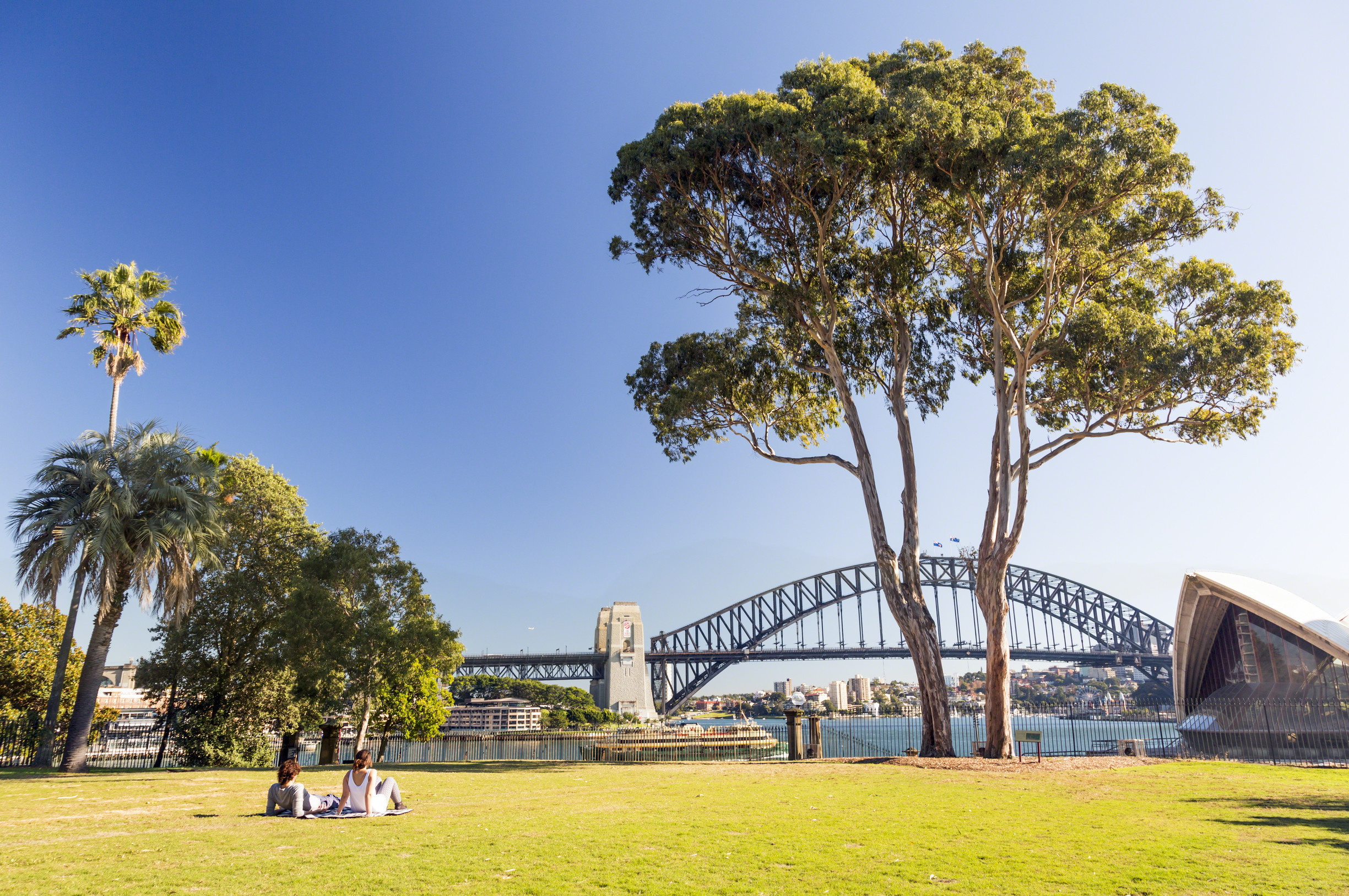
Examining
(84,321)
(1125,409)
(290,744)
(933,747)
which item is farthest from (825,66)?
(290,744)

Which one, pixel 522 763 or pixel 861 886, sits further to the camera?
pixel 522 763

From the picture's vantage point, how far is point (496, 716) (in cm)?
9862

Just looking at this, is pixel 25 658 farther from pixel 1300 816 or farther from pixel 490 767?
pixel 1300 816

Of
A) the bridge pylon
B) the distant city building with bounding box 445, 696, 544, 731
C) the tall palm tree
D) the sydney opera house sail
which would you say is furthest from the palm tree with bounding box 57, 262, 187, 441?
the distant city building with bounding box 445, 696, 544, 731

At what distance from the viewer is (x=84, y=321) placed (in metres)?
18.3

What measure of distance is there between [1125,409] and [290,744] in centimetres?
2239

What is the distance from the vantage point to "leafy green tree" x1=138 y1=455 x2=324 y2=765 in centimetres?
1922

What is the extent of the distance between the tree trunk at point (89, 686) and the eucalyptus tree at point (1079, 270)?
19259mm

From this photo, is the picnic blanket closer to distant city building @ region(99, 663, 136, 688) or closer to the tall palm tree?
the tall palm tree

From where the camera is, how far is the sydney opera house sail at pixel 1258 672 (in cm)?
2012

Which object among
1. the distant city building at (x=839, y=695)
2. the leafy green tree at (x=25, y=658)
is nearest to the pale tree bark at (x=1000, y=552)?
the leafy green tree at (x=25, y=658)

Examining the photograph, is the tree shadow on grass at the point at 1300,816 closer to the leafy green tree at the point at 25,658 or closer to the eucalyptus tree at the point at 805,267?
the eucalyptus tree at the point at 805,267

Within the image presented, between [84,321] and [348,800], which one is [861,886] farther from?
[84,321]

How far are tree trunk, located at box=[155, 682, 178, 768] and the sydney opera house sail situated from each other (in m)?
28.4
